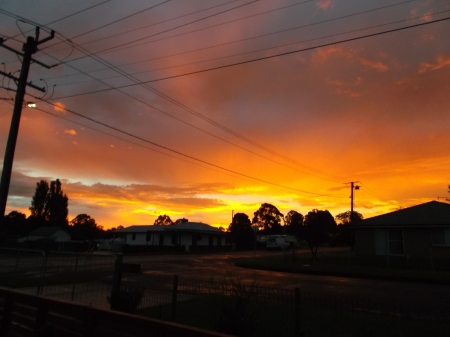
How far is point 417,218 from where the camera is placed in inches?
1048

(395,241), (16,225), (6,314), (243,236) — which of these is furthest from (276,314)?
(16,225)

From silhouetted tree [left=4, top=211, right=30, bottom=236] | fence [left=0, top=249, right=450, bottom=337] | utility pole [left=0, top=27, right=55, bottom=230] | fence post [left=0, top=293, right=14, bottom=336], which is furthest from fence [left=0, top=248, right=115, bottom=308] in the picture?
silhouetted tree [left=4, top=211, right=30, bottom=236]

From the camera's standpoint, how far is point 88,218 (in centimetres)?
12331

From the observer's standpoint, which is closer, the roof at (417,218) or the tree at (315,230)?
the roof at (417,218)

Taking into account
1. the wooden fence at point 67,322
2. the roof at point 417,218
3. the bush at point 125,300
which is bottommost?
the bush at point 125,300

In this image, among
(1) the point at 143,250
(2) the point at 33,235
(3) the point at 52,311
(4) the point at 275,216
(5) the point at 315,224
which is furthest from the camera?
(4) the point at 275,216

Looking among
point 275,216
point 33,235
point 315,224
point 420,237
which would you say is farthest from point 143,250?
point 275,216

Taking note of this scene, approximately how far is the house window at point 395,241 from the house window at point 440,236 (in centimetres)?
228

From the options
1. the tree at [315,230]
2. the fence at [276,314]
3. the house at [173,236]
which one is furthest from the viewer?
the house at [173,236]

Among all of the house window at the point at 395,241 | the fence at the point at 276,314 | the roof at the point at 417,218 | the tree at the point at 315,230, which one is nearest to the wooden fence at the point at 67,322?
the fence at the point at 276,314

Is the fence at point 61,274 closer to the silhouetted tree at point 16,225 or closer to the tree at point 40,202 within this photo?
the silhouetted tree at point 16,225

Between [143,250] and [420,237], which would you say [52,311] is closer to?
[420,237]

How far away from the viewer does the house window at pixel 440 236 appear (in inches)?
972

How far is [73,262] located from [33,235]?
56.5 metres
